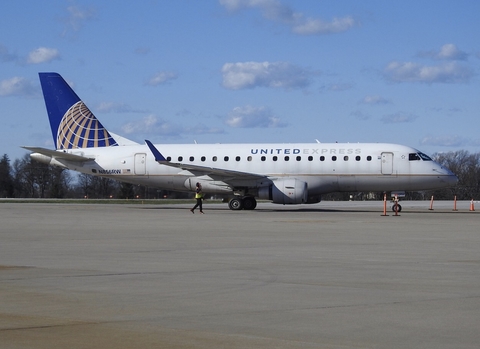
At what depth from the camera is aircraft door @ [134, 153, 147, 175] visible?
139ft

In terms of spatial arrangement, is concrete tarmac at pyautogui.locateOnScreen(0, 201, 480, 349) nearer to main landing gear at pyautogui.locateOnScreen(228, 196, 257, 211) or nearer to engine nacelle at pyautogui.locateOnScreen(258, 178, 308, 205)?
engine nacelle at pyautogui.locateOnScreen(258, 178, 308, 205)

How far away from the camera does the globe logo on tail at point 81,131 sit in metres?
44.3

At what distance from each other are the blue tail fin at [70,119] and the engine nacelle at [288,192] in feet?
34.2

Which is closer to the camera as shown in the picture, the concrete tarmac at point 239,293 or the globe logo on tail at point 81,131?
the concrete tarmac at point 239,293

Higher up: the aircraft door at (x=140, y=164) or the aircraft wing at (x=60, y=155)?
the aircraft wing at (x=60, y=155)

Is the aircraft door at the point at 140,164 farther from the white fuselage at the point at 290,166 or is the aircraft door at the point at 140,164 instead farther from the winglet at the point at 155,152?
the winglet at the point at 155,152

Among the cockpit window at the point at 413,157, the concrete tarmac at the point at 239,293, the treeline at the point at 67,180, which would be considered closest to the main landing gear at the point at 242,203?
the cockpit window at the point at 413,157

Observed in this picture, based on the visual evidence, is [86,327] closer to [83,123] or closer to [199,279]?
[199,279]

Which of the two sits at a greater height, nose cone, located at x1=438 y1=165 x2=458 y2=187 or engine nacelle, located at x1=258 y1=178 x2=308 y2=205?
nose cone, located at x1=438 y1=165 x2=458 y2=187

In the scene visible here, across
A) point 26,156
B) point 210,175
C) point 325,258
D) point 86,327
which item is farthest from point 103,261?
point 26,156

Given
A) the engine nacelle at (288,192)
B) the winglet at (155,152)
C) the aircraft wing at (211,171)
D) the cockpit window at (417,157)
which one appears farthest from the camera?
the winglet at (155,152)

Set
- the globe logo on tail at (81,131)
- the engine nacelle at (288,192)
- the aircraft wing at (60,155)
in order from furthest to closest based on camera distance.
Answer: the globe logo on tail at (81,131)
the aircraft wing at (60,155)
the engine nacelle at (288,192)

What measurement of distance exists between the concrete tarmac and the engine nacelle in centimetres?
1858

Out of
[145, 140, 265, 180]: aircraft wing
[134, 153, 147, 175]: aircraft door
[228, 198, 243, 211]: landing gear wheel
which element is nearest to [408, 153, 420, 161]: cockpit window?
[145, 140, 265, 180]: aircraft wing
